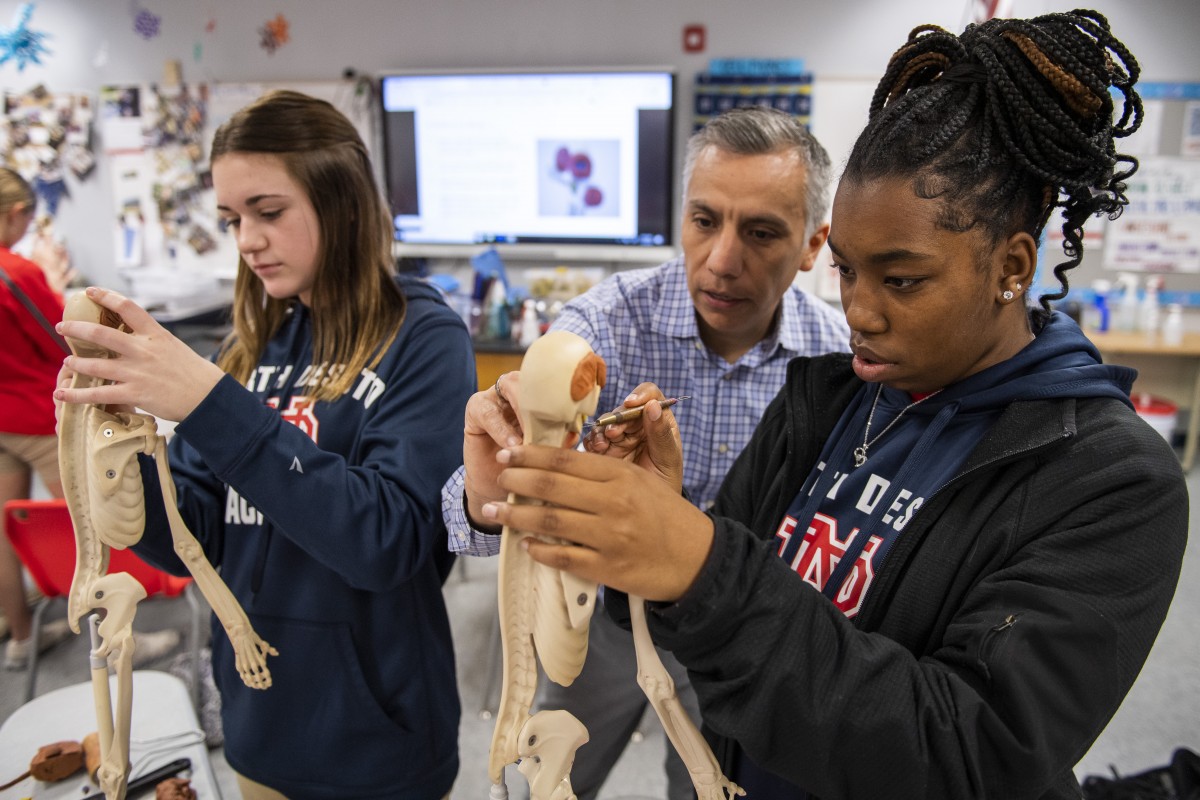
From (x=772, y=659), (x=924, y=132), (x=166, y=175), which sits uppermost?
(x=166, y=175)

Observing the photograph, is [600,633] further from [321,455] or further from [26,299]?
[26,299]

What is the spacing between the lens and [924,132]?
0.79 metres

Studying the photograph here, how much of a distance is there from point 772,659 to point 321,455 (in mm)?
698

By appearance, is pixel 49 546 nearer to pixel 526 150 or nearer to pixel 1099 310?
pixel 526 150

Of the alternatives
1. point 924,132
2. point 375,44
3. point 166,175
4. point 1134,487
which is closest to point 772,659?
point 1134,487

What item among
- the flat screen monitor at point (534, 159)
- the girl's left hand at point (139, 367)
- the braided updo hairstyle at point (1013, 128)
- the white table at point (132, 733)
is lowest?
the white table at point (132, 733)

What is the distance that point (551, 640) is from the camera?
0.78 m

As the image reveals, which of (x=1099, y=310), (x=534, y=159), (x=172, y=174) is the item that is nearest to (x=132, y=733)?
(x=534, y=159)

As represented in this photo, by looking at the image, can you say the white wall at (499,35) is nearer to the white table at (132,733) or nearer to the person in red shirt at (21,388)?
the person in red shirt at (21,388)

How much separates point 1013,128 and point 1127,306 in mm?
4144

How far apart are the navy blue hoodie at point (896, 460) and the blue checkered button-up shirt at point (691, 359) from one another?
0.50 metres

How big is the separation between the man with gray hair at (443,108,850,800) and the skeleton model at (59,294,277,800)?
29.2 inches

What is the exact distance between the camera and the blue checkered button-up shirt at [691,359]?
1.48 meters

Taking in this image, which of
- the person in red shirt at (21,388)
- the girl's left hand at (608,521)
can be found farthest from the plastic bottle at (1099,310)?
the person in red shirt at (21,388)
